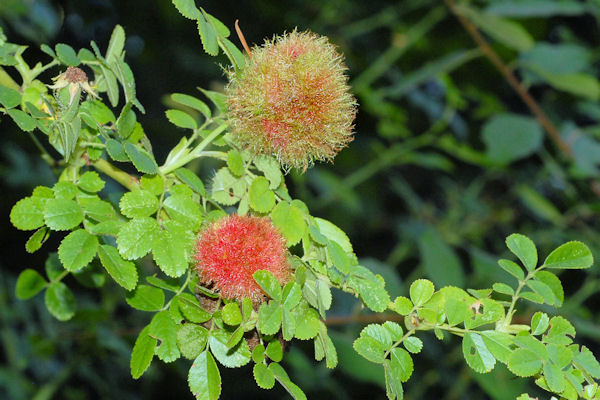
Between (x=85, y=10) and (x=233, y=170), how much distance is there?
81 cm

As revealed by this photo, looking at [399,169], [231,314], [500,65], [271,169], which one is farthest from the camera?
[399,169]

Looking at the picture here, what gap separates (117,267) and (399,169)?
2.73m

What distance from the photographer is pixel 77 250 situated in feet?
2.25

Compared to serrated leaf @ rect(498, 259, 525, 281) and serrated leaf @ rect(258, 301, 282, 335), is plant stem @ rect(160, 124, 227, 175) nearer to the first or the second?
serrated leaf @ rect(258, 301, 282, 335)

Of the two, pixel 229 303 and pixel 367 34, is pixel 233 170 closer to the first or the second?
pixel 229 303

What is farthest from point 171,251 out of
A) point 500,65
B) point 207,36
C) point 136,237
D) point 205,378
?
point 500,65

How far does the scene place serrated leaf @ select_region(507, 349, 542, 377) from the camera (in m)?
0.65

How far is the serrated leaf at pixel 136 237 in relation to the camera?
66cm

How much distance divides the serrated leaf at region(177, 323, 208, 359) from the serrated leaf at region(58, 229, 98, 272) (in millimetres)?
128

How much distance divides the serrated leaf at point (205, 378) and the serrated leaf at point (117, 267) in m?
0.11

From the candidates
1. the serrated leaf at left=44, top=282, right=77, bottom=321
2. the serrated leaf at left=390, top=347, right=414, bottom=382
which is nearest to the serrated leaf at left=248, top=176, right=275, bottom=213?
the serrated leaf at left=390, top=347, right=414, bottom=382

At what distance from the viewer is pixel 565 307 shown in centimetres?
220

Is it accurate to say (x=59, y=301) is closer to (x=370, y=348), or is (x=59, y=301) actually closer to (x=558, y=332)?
(x=370, y=348)

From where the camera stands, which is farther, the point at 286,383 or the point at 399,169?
the point at 399,169
